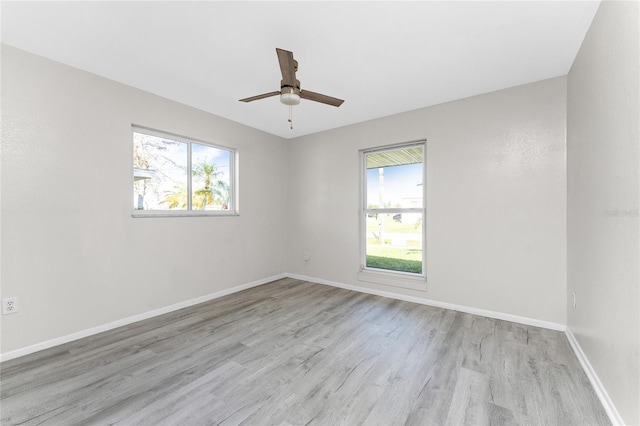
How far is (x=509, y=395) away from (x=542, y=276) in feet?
5.02

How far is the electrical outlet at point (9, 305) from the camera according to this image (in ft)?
6.76

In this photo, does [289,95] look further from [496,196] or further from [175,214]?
[496,196]

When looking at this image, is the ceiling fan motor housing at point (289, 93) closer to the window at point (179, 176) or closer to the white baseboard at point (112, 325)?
the window at point (179, 176)

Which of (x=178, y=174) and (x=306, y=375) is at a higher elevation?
(x=178, y=174)

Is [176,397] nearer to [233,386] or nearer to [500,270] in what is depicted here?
[233,386]

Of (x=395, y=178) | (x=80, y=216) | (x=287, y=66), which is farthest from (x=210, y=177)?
(x=395, y=178)

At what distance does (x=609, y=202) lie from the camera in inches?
61.1

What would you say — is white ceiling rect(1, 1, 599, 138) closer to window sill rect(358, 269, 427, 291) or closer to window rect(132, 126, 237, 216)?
window rect(132, 126, 237, 216)

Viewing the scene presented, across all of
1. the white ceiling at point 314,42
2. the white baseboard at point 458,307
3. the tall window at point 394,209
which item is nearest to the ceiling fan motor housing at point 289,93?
the white ceiling at point 314,42

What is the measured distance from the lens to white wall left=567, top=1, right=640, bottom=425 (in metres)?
1.27

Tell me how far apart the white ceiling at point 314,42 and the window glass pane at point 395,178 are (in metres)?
0.91

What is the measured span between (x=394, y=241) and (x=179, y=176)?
304 centimetres

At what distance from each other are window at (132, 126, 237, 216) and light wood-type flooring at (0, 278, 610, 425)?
1331 millimetres

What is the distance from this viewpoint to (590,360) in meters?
1.84
